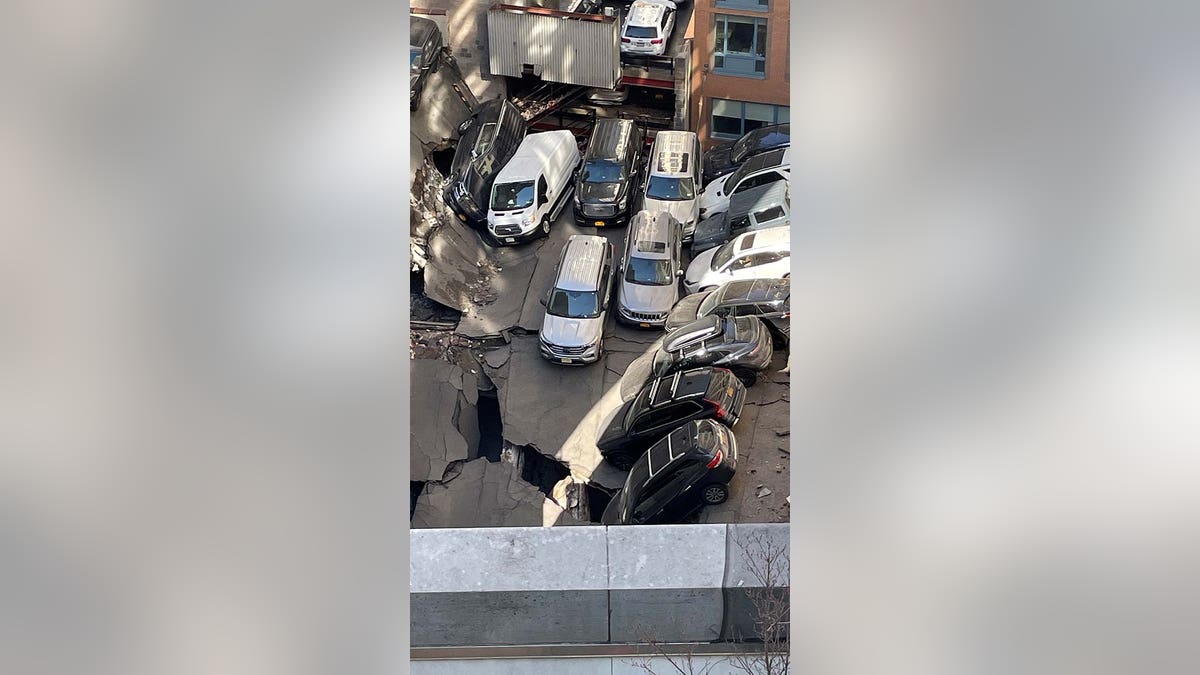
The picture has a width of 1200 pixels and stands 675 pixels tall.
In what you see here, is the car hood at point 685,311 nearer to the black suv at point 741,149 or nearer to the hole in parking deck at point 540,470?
the black suv at point 741,149

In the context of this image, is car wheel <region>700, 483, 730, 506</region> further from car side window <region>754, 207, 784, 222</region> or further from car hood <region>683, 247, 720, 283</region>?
car side window <region>754, 207, 784, 222</region>

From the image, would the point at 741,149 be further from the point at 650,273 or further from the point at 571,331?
the point at 571,331

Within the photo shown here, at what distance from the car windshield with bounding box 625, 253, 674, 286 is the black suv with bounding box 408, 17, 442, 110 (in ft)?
4.17

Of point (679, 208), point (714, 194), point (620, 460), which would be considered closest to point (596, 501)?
point (620, 460)

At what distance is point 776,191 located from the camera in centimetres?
430

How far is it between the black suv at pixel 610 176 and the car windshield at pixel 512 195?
9.7 inches

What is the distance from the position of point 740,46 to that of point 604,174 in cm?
88

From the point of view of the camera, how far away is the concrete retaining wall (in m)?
3.84

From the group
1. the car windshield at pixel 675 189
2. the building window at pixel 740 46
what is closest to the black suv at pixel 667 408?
the car windshield at pixel 675 189

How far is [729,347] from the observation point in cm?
419
